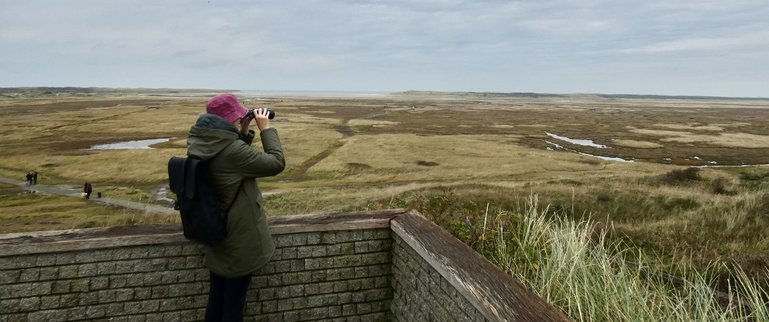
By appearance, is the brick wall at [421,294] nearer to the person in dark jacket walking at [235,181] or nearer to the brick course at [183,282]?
the brick course at [183,282]

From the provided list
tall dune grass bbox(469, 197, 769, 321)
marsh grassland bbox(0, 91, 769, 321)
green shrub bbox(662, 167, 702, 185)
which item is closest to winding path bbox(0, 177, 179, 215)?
marsh grassland bbox(0, 91, 769, 321)

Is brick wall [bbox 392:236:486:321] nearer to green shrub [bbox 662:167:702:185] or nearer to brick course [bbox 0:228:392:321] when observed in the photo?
brick course [bbox 0:228:392:321]

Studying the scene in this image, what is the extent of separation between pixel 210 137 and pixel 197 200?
0.54 m

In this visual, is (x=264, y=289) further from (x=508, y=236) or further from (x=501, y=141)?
(x=501, y=141)

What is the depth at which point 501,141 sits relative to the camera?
57.2 m

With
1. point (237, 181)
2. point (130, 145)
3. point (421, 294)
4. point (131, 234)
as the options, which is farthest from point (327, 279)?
point (130, 145)

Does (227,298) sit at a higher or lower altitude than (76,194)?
higher

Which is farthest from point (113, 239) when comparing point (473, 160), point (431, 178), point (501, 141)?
point (501, 141)

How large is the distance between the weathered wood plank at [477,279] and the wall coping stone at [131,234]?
2.15 feet

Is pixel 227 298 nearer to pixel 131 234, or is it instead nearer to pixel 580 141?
pixel 131 234

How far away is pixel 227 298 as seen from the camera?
4.34 meters

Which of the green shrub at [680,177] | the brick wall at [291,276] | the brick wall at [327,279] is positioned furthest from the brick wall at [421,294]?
the green shrub at [680,177]

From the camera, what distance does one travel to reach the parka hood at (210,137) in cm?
383

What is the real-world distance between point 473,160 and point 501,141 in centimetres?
1522
